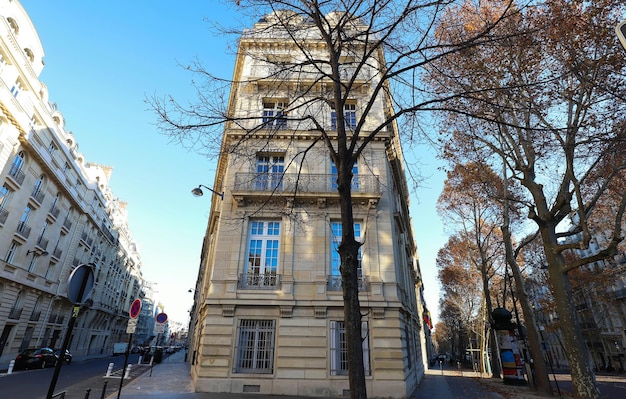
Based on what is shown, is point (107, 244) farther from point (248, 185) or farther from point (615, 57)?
point (615, 57)

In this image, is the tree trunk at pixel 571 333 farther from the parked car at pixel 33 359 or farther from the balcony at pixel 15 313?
Result: the balcony at pixel 15 313

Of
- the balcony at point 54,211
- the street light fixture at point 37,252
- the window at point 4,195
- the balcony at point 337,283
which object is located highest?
the balcony at point 54,211

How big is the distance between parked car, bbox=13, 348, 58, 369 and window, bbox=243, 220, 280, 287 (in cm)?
1754

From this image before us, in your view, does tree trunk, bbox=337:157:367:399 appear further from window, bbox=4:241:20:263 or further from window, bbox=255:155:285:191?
window, bbox=4:241:20:263

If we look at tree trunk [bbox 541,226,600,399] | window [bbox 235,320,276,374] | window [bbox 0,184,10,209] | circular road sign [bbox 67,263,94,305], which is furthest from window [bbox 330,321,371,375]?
window [bbox 0,184,10,209]

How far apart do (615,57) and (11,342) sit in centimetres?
3936

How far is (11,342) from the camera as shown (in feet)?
83.2

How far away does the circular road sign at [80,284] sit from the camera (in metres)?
4.53

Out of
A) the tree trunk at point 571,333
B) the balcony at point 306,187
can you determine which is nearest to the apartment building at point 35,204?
the balcony at point 306,187

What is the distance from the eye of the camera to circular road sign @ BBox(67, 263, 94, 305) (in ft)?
14.9

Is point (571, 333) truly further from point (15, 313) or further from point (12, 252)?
point (15, 313)

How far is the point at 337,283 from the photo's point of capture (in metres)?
13.3

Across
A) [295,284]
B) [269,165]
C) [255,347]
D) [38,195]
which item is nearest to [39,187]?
[38,195]

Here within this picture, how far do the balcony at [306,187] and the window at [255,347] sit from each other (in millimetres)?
5292
